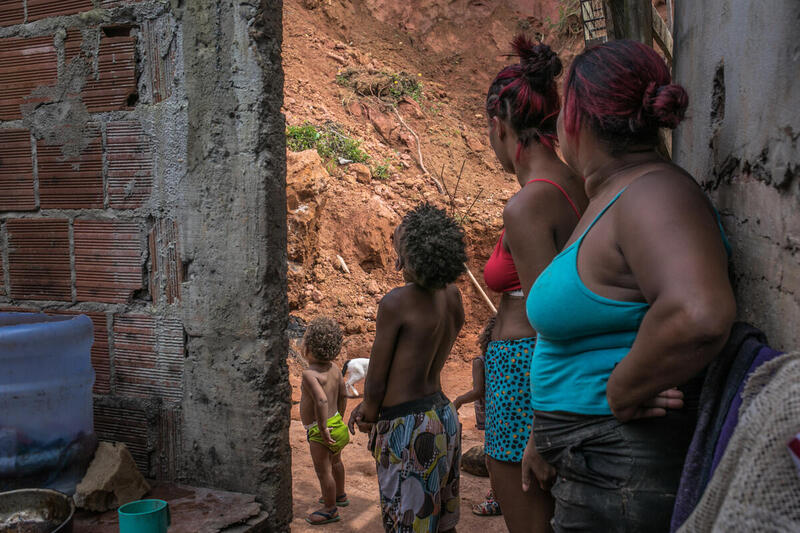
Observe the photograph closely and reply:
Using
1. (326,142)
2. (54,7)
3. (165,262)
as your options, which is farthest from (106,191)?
(326,142)

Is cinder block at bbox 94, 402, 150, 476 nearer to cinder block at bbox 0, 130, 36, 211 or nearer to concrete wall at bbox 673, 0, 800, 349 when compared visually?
cinder block at bbox 0, 130, 36, 211

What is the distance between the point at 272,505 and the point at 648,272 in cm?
166

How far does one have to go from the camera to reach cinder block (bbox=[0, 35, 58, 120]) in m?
2.42

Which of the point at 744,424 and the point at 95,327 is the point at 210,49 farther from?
the point at 744,424

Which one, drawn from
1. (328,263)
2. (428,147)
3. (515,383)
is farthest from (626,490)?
(428,147)

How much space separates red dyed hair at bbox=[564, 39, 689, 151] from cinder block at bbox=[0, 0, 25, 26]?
7.30ft

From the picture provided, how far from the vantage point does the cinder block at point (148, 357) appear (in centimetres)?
232

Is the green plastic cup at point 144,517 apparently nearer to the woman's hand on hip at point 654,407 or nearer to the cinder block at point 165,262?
the cinder block at point 165,262

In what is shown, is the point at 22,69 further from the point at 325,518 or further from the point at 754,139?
the point at 325,518

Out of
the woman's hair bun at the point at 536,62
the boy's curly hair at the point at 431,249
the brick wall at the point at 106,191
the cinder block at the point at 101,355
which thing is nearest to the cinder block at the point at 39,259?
the brick wall at the point at 106,191

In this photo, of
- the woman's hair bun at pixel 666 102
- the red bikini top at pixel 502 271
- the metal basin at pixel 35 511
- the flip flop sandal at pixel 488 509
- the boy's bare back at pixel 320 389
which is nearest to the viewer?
the woman's hair bun at pixel 666 102

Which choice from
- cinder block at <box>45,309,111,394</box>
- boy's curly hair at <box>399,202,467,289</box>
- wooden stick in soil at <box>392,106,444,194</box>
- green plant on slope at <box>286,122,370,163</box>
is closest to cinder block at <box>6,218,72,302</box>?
cinder block at <box>45,309,111,394</box>

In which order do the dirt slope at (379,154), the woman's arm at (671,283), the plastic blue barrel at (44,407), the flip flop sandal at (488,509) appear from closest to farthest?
the woman's arm at (671,283)
the plastic blue barrel at (44,407)
the flip flop sandal at (488,509)
the dirt slope at (379,154)

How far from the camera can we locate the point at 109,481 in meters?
2.10
